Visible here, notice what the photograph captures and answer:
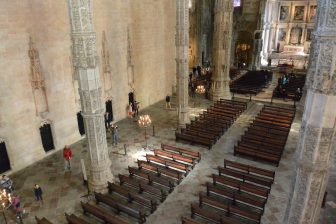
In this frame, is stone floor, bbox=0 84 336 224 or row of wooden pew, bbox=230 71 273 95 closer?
stone floor, bbox=0 84 336 224

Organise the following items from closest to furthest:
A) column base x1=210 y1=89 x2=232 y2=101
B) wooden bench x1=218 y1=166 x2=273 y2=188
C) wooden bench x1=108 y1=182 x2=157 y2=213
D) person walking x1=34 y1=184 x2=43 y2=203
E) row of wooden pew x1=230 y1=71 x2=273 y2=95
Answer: wooden bench x1=108 y1=182 x2=157 y2=213 < person walking x1=34 y1=184 x2=43 y2=203 < wooden bench x1=218 y1=166 x2=273 y2=188 < column base x1=210 y1=89 x2=232 y2=101 < row of wooden pew x1=230 y1=71 x2=273 y2=95

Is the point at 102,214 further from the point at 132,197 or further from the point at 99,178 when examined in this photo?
the point at 99,178

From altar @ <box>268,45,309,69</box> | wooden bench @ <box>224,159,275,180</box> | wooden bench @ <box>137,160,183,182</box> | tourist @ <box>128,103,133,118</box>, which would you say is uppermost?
altar @ <box>268,45,309,69</box>

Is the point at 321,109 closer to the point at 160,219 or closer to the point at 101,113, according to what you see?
the point at 160,219

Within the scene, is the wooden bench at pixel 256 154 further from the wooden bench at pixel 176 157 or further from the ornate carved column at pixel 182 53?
the ornate carved column at pixel 182 53

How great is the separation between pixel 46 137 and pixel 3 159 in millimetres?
2560

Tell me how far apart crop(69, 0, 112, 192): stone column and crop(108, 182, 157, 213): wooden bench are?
661mm

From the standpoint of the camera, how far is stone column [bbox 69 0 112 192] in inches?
408

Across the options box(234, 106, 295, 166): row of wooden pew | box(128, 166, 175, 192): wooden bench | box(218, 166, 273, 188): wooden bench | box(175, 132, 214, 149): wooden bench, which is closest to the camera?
box(218, 166, 273, 188): wooden bench

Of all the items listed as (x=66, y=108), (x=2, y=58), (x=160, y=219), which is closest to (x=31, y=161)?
(x=66, y=108)

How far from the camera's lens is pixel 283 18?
123 feet

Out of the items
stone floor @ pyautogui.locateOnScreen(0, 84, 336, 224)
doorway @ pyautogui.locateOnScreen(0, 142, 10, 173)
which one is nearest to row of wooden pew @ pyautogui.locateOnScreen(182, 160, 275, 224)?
stone floor @ pyautogui.locateOnScreen(0, 84, 336, 224)

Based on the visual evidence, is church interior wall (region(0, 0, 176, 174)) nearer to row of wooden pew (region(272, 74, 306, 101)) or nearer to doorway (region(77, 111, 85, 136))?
doorway (region(77, 111, 85, 136))

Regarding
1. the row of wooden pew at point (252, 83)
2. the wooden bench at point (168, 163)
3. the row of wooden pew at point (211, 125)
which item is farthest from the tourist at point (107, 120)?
the row of wooden pew at point (252, 83)
